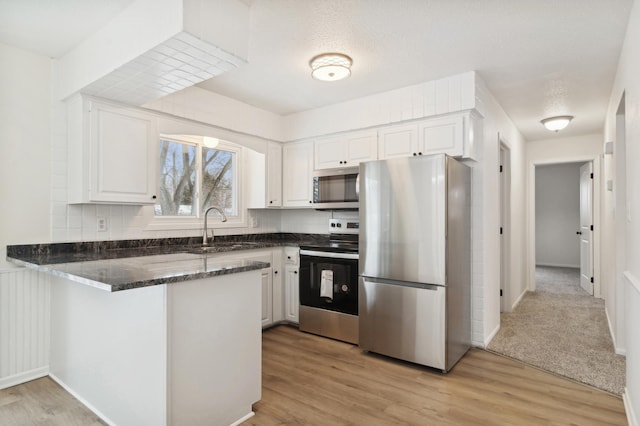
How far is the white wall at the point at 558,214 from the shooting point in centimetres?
802

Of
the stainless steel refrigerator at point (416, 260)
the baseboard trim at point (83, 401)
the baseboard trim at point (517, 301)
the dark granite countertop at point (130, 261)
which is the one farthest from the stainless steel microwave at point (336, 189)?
the baseboard trim at point (517, 301)

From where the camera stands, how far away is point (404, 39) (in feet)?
8.02

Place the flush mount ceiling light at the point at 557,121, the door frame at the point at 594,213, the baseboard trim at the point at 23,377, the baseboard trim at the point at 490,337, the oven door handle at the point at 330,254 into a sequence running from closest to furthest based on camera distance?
the baseboard trim at the point at 23,377
the baseboard trim at the point at 490,337
the oven door handle at the point at 330,254
the flush mount ceiling light at the point at 557,121
the door frame at the point at 594,213

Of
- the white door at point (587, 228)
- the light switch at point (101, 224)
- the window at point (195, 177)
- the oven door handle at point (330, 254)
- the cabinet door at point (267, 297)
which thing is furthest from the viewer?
the white door at point (587, 228)

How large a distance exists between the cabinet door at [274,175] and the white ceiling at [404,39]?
0.81m

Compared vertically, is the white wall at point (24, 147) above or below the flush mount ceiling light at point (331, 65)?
below

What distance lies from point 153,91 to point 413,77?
212 cm

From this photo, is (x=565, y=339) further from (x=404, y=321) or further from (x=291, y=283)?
(x=291, y=283)

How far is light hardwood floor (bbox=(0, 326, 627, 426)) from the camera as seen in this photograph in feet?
6.95

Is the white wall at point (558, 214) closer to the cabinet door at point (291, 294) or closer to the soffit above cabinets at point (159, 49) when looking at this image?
the cabinet door at point (291, 294)

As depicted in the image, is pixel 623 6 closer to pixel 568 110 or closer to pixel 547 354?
Answer: pixel 568 110

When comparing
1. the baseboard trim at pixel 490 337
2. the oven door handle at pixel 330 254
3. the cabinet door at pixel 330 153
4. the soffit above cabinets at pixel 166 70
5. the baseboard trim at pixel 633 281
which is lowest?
the baseboard trim at pixel 490 337

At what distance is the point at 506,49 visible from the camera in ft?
8.55

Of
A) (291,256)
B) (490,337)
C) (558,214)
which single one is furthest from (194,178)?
(558,214)
